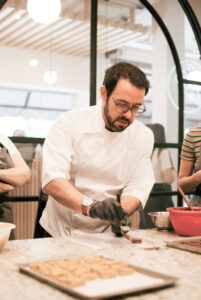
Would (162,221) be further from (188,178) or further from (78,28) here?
(78,28)

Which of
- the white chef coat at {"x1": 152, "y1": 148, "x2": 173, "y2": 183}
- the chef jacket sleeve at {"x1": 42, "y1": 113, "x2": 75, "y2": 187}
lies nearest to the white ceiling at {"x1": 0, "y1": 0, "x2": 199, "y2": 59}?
the white chef coat at {"x1": 152, "y1": 148, "x2": 173, "y2": 183}

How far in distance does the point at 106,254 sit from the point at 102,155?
0.77 m

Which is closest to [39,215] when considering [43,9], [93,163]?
[93,163]

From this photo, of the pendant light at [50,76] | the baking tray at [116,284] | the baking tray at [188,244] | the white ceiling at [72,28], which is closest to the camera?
the baking tray at [116,284]

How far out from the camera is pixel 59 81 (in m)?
3.55

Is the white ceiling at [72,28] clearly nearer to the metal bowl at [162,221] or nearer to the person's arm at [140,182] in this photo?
the person's arm at [140,182]

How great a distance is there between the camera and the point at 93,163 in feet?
6.82

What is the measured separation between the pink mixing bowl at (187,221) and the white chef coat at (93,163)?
10.1 inches

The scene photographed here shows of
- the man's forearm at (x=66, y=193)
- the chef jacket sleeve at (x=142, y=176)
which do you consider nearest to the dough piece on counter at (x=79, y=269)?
the man's forearm at (x=66, y=193)

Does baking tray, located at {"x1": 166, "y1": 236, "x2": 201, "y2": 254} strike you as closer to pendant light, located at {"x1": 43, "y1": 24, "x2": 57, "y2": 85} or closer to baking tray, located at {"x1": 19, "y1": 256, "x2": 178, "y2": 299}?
baking tray, located at {"x1": 19, "y1": 256, "x2": 178, "y2": 299}

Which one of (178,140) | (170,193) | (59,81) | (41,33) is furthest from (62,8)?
(170,193)

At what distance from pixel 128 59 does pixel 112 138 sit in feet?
7.34

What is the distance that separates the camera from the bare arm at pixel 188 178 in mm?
2229

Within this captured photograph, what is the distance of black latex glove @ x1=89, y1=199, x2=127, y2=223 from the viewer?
5.01 feet
